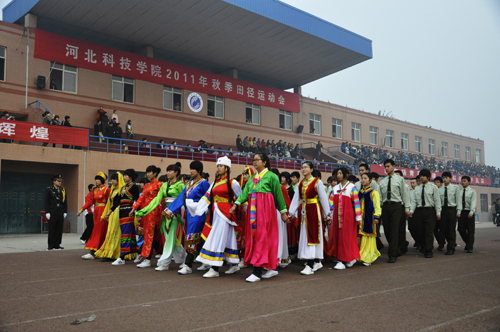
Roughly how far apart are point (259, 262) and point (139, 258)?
3383mm

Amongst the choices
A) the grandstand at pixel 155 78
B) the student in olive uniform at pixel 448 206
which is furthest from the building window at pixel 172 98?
the student in olive uniform at pixel 448 206

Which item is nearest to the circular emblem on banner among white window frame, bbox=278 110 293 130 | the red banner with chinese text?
white window frame, bbox=278 110 293 130

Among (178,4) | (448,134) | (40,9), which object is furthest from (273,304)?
(448,134)

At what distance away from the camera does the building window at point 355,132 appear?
3841 cm

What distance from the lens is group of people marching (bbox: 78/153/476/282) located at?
6.79m

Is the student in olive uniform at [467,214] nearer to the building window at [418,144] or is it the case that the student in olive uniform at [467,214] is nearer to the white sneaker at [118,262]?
the white sneaker at [118,262]

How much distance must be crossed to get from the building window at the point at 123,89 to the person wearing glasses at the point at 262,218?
18.6m

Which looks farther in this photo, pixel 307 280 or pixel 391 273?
pixel 391 273

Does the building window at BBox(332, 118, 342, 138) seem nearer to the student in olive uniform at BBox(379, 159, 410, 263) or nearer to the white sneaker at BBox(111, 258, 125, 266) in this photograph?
the student in olive uniform at BBox(379, 159, 410, 263)

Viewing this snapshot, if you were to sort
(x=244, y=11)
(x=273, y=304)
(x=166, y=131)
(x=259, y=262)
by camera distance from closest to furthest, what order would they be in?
(x=273, y=304) → (x=259, y=262) → (x=244, y=11) → (x=166, y=131)

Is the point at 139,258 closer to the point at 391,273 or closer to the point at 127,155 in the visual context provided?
the point at 391,273

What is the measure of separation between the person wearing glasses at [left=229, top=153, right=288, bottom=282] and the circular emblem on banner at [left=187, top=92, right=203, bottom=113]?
20.3 meters

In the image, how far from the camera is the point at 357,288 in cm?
577

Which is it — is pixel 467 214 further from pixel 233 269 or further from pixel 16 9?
pixel 16 9
